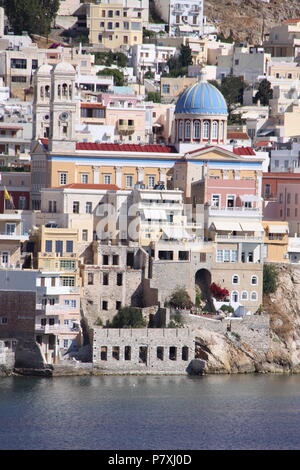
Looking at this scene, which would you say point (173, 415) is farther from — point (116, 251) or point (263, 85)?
point (263, 85)

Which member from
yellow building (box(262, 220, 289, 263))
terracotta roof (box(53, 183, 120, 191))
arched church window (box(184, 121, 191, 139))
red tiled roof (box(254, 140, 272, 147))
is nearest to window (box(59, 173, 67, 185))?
terracotta roof (box(53, 183, 120, 191))

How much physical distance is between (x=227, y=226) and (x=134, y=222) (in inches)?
176

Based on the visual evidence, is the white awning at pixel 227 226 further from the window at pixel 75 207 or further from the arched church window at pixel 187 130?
the arched church window at pixel 187 130

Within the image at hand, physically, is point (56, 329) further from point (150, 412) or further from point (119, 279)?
point (150, 412)

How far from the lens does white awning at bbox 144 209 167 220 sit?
10531 centimetres

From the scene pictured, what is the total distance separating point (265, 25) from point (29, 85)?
30505 millimetres

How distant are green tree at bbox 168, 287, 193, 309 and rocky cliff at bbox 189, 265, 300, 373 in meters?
1.80

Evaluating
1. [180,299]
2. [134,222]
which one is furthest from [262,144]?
[180,299]

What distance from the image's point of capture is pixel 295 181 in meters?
116

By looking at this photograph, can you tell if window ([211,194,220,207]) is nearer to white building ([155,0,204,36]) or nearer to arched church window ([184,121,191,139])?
arched church window ([184,121,191,139])

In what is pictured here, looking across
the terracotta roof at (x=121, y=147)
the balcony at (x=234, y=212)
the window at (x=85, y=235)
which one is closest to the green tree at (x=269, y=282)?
the balcony at (x=234, y=212)
